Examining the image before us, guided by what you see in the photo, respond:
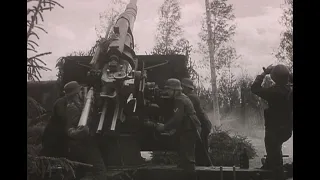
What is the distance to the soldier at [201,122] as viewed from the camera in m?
2.59

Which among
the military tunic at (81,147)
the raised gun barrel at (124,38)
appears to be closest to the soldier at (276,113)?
the raised gun barrel at (124,38)

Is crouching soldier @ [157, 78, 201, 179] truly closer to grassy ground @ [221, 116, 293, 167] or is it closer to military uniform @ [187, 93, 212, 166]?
military uniform @ [187, 93, 212, 166]

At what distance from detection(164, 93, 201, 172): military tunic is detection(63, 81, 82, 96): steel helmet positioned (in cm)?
62

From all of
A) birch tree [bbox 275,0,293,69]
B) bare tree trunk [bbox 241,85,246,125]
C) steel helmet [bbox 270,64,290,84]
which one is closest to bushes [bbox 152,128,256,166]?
bare tree trunk [bbox 241,85,246,125]

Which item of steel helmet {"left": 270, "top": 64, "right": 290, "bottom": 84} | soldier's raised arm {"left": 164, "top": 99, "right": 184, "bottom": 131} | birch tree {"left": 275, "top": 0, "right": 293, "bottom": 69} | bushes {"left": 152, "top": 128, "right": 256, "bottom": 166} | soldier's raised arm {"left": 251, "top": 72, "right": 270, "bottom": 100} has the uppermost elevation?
birch tree {"left": 275, "top": 0, "right": 293, "bottom": 69}

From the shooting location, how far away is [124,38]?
8.77 feet

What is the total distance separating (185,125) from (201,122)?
0.10 m

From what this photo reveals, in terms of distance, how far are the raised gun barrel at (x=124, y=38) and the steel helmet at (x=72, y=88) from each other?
275mm

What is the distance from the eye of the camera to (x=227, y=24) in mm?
2682

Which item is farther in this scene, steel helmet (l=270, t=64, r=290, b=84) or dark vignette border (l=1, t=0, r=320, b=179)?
steel helmet (l=270, t=64, r=290, b=84)

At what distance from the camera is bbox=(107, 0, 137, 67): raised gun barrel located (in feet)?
8.59

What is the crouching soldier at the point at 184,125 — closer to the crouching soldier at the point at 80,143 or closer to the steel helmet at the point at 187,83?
the steel helmet at the point at 187,83
